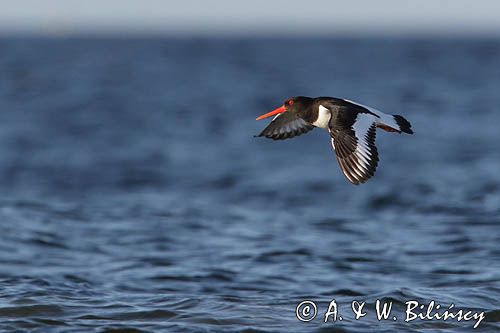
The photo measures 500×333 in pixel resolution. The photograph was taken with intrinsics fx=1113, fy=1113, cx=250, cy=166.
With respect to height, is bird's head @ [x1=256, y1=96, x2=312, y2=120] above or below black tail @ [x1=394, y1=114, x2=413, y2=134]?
above

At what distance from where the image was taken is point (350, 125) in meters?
9.16

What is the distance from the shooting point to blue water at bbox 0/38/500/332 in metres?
9.36

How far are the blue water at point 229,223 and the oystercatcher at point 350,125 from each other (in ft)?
4.03

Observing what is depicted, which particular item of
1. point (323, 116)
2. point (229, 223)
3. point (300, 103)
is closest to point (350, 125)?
point (323, 116)

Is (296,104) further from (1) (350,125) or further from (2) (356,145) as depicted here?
(2) (356,145)

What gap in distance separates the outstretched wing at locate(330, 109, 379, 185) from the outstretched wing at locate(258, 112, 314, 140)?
3.15 ft

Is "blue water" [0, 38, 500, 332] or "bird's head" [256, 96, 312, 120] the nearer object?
"blue water" [0, 38, 500, 332]

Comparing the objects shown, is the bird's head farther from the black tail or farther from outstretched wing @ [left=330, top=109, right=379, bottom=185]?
the black tail

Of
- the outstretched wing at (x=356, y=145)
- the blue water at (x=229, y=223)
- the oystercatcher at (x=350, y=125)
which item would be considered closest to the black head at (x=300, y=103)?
the oystercatcher at (x=350, y=125)

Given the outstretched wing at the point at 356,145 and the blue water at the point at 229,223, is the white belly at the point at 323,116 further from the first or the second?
the blue water at the point at 229,223

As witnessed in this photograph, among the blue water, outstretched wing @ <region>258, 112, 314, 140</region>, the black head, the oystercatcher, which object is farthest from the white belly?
the blue water

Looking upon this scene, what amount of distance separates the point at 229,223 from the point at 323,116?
15.3 feet

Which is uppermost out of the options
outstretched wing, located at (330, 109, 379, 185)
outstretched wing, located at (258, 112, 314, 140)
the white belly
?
outstretched wing, located at (258, 112, 314, 140)

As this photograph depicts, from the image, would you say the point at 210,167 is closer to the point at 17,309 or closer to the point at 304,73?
the point at 17,309
